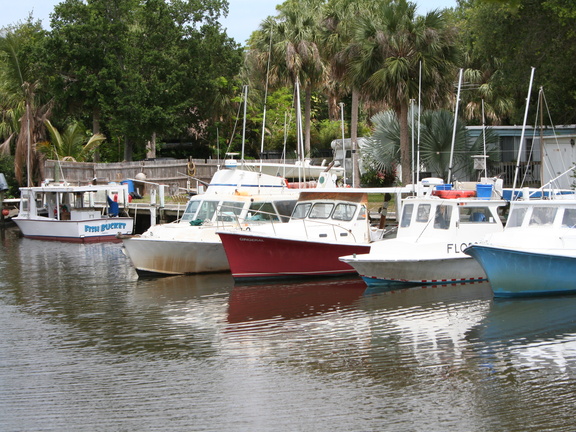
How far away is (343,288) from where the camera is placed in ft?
67.1

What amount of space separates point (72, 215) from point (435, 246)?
22.2 meters

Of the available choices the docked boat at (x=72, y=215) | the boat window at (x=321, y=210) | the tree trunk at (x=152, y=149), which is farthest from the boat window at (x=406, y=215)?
the tree trunk at (x=152, y=149)

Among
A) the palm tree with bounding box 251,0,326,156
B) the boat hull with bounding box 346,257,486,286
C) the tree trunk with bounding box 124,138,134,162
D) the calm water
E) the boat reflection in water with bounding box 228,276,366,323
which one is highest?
the palm tree with bounding box 251,0,326,156

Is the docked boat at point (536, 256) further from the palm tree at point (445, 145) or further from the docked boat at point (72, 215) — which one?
the docked boat at point (72, 215)

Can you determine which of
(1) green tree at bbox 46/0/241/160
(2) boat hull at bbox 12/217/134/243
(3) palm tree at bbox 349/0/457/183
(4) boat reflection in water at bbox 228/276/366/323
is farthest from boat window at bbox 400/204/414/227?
(1) green tree at bbox 46/0/241/160

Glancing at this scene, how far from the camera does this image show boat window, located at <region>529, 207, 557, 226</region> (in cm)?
1848

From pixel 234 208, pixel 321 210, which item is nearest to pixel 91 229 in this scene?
pixel 234 208

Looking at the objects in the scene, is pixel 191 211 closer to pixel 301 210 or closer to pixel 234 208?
pixel 234 208

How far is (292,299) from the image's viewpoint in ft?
62.4

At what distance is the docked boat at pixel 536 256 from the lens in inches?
691

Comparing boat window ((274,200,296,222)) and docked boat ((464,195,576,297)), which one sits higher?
boat window ((274,200,296,222))

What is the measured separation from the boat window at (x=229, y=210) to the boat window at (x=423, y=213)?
17.8 ft

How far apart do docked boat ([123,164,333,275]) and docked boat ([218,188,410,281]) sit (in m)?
0.84

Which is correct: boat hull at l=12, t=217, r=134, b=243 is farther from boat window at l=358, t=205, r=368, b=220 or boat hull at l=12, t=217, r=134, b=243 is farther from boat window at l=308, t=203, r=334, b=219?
boat window at l=358, t=205, r=368, b=220
